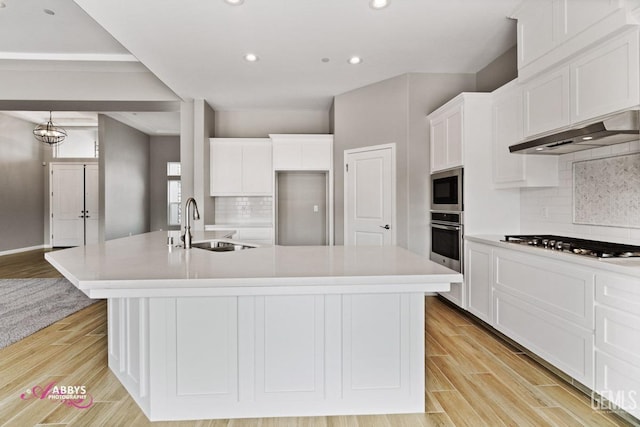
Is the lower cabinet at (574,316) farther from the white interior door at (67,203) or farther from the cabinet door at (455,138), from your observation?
the white interior door at (67,203)

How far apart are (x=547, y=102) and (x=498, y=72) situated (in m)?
1.45

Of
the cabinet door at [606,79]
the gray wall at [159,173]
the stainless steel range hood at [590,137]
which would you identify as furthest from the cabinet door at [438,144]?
the gray wall at [159,173]

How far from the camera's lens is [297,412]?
1.84 meters

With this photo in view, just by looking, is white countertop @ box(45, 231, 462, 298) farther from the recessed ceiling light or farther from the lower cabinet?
the recessed ceiling light

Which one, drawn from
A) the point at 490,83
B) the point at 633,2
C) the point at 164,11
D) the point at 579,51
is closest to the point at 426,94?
the point at 490,83

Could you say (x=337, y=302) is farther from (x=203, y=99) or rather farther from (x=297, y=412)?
(x=203, y=99)

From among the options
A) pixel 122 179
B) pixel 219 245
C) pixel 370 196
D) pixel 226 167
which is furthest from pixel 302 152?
pixel 122 179

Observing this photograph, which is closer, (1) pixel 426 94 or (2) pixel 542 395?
(2) pixel 542 395

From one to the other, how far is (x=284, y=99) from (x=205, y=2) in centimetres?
263

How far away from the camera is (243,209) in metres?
6.02

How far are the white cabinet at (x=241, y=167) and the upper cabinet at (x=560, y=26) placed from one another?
3835 millimetres

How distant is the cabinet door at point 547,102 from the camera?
2.45 metres

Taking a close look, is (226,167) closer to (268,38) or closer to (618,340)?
(268,38)

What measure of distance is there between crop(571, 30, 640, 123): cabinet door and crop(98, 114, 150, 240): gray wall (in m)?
8.13
